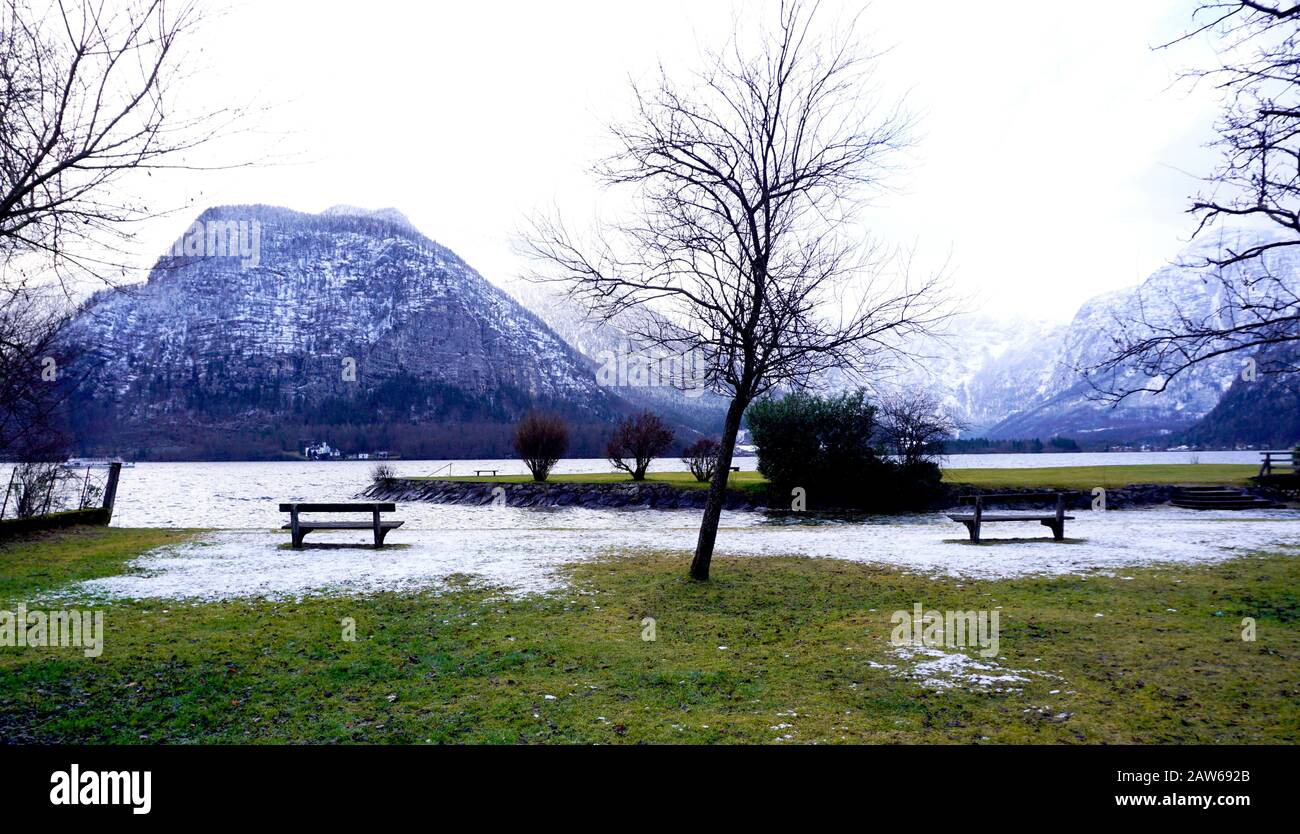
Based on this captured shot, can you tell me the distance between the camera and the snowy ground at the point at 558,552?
12.3 metres

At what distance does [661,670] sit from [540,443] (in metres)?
44.3

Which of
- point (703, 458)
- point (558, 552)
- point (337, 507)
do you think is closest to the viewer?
point (558, 552)

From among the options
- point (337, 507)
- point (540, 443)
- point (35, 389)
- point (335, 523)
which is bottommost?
point (335, 523)

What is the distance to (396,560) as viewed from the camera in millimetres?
15227

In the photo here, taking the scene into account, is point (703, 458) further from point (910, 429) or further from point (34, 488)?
point (34, 488)

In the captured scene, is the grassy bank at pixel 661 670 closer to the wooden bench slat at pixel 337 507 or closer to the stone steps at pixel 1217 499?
the wooden bench slat at pixel 337 507

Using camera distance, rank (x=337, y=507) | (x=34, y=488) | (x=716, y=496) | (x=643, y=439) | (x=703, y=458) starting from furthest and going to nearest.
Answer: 1. (x=703, y=458)
2. (x=643, y=439)
3. (x=34, y=488)
4. (x=337, y=507)
5. (x=716, y=496)

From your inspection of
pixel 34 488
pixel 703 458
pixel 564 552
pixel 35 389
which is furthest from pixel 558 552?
pixel 703 458

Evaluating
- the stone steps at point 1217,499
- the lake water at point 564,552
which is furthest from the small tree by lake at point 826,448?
the stone steps at point 1217,499

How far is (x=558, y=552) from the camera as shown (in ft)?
54.6

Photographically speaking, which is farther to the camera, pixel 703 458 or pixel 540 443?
pixel 540 443

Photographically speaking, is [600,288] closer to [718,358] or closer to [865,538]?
[718,358]

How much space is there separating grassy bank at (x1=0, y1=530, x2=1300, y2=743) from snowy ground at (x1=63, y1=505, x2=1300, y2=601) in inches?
52.7

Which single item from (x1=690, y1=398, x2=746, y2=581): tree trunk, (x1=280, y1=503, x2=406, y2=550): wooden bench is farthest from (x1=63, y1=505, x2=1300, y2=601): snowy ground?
(x1=690, y1=398, x2=746, y2=581): tree trunk
